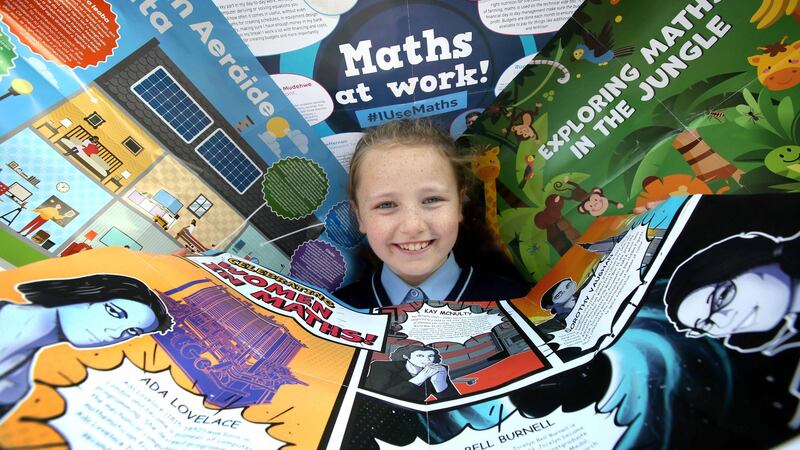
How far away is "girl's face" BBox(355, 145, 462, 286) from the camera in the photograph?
1013 mm

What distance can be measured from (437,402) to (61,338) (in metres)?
0.46

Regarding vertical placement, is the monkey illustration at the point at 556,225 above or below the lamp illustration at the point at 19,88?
above

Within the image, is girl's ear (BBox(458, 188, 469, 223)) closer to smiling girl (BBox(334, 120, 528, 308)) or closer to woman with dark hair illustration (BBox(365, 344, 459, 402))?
smiling girl (BBox(334, 120, 528, 308))

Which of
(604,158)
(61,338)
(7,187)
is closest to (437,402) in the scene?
(61,338)

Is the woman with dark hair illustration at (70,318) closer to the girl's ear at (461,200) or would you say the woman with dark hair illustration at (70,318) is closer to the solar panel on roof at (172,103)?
the solar panel on roof at (172,103)

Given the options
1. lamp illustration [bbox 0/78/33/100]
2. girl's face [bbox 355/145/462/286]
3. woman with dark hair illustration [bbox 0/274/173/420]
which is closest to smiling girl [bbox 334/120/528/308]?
girl's face [bbox 355/145/462/286]

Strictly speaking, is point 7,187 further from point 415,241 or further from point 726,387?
point 726,387

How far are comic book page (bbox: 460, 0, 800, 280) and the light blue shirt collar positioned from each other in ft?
0.60

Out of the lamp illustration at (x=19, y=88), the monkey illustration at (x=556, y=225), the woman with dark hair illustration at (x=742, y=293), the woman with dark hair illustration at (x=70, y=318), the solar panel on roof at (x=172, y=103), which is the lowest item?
the woman with dark hair illustration at (x=70, y=318)

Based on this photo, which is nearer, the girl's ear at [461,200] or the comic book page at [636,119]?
the comic book page at [636,119]

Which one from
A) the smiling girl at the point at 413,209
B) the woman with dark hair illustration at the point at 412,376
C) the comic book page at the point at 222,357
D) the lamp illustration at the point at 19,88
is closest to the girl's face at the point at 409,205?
the smiling girl at the point at 413,209

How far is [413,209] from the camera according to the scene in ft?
3.29

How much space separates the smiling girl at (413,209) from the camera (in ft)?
3.33

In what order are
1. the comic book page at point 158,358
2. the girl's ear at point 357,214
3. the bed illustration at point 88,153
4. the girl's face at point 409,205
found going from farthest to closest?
the girl's ear at point 357,214 → the girl's face at point 409,205 → the bed illustration at point 88,153 → the comic book page at point 158,358
